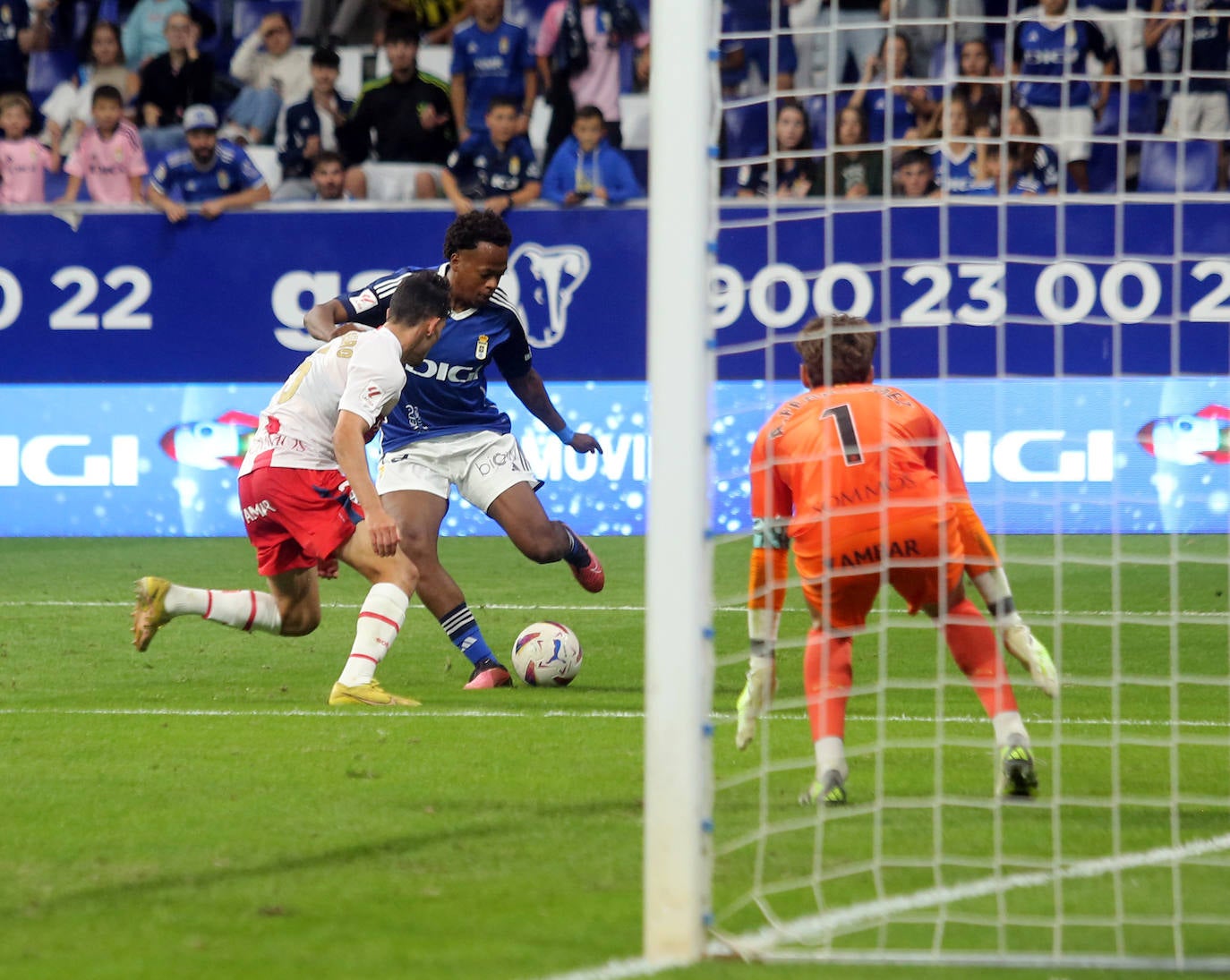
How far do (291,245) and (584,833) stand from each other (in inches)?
323

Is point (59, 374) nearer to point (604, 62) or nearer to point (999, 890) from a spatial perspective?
point (604, 62)

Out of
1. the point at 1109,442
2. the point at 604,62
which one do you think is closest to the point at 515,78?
the point at 604,62

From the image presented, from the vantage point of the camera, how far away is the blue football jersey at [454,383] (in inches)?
286

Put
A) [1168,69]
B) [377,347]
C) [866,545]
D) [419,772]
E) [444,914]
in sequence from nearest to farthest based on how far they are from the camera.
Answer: [444,914] < [866,545] < [419,772] < [377,347] < [1168,69]

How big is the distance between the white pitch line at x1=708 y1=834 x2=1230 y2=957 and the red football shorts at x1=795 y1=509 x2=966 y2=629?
0.96 m

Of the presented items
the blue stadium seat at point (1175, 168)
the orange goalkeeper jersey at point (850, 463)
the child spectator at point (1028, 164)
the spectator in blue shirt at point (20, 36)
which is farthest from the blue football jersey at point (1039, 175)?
the spectator in blue shirt at point (20, 36)

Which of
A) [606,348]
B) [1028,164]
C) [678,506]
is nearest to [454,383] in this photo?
[678,506]

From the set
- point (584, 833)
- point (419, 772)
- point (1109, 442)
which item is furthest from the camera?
point (1109, 442)

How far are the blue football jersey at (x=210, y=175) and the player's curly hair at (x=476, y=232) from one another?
6.20 m

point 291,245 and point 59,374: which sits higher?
point 291,245

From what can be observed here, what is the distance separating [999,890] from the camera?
3760 millimetres

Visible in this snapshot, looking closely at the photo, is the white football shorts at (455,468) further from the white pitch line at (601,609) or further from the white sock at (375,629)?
the white pitch line at (601,609)

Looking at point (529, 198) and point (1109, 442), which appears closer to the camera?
point (1109, 442)

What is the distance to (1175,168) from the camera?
11375mm
